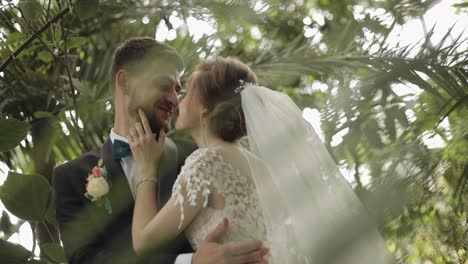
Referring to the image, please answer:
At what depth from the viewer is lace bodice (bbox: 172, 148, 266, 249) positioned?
79.4 inches

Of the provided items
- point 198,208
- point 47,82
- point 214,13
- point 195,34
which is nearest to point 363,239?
point 214,13

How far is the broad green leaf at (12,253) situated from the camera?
201 cm

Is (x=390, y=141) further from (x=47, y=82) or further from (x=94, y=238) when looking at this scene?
(x=47, y=82)

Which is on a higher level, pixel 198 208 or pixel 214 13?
pixel 214 13

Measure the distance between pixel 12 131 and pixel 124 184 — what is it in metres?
0.53

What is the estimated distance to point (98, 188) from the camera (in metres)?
2.16

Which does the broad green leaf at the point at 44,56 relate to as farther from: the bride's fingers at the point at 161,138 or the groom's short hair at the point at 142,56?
the bride's fingers at the point at 161,138

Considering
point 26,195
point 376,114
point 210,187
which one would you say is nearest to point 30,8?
point 26,195

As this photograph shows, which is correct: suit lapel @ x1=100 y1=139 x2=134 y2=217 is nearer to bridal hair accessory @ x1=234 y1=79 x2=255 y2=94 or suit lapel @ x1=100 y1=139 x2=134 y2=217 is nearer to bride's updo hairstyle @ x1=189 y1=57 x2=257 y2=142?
bride's updo hairstyle @ x1=189 y1=57 x2=257 y2=142

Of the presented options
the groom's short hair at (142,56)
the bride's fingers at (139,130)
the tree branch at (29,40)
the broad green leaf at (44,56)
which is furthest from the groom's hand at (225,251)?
the broad green leaf at (44,56)

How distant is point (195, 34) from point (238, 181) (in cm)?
113

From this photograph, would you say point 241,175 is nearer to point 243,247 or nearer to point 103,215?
point 243,247

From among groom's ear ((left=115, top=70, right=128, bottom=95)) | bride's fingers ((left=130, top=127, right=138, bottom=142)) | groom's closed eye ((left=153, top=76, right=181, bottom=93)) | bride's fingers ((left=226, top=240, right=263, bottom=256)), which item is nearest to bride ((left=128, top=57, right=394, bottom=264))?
bride's fingers ((left=130, top=127, right=138, bottom=142))

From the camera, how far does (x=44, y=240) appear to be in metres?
2.82
